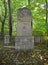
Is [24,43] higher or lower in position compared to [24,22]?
lower

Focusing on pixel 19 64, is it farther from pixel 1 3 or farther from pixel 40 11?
pixel 1 3

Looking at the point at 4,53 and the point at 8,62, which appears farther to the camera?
the point at 4,53

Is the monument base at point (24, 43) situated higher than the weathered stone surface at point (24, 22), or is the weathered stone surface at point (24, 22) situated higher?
the weathered stone surface at point (24, 22)

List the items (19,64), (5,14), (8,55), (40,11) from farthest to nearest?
(5,14)
(40,11)
(8,55)
(19,64)

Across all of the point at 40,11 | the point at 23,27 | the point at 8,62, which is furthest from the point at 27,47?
the point at 40,11

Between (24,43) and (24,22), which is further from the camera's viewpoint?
(24,22)

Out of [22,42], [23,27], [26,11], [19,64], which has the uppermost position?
[26,11]

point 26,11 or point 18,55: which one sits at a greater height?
point 26,11

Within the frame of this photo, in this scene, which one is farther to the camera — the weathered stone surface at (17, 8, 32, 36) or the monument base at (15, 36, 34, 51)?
the weathered stone surface at (17, 8, 32, 36)

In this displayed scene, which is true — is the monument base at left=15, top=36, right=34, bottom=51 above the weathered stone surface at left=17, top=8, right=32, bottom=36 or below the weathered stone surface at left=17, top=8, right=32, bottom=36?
below

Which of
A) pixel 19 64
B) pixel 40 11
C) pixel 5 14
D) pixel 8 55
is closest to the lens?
pixel 19 64

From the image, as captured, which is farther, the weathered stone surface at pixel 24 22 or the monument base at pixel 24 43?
the weathered stone surface at pixel 24 22

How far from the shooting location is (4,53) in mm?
13031

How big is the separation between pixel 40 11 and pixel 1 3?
8.07 meters
